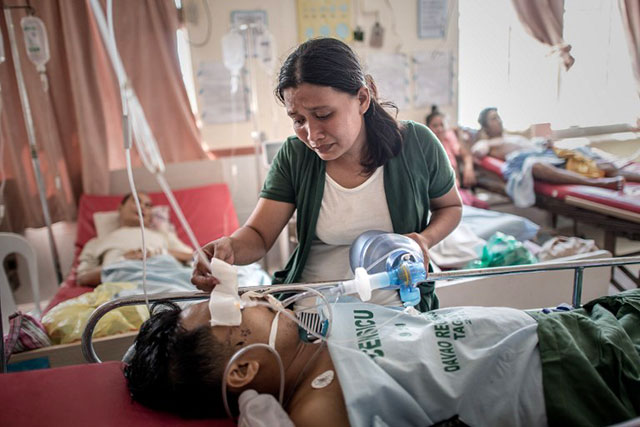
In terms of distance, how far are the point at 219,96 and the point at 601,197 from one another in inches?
116

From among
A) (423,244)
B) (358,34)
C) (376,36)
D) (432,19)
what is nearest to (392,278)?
(423,244)

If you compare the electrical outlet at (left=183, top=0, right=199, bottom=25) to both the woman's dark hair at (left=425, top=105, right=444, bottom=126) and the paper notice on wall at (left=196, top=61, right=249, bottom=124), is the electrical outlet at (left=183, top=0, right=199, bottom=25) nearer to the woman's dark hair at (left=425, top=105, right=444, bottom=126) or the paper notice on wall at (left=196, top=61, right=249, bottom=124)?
the paper notice on wall at (left=196, top=61, right=249, bottom=124)

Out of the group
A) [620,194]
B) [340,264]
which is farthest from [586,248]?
[340,264]

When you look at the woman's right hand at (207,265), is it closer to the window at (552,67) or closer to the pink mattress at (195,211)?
the pink mattress at (195,211)

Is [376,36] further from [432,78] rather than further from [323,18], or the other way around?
[432,78]

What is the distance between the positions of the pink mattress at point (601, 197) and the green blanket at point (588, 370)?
84.4 inches

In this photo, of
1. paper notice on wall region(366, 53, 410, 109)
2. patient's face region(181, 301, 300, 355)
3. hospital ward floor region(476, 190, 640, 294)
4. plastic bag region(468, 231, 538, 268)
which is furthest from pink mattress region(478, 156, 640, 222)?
patient's face region(181, 301, 300, 355)

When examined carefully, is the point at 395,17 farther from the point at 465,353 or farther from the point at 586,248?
the point at 465,353

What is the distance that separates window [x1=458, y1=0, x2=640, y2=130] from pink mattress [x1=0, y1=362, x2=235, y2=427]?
3437mm

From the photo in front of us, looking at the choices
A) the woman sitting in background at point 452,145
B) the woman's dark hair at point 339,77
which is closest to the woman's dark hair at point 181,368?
the woman's dark hair at point 339,77

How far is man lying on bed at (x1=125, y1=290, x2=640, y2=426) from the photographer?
3.11ft

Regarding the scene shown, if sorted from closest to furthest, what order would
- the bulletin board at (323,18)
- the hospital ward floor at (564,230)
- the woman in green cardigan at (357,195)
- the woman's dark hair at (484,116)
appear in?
the woman in green cardigan at (357,195)
the hospital ward floor at (564,230)
the bulletin board at (323,18)
the woman's dark hair at (484,116)

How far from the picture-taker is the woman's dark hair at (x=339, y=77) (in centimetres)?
120

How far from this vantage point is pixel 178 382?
3.28 feet
